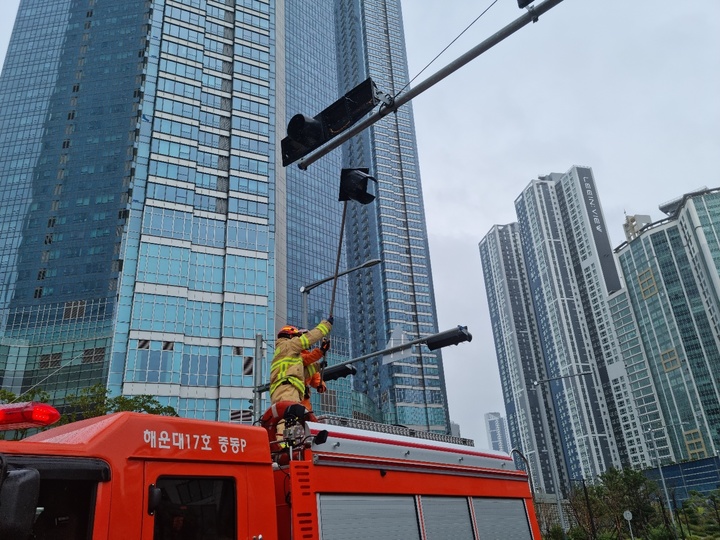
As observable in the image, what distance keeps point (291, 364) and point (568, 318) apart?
476 ft

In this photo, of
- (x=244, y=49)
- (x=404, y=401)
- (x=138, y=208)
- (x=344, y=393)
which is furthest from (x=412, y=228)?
(x=138, y=208)

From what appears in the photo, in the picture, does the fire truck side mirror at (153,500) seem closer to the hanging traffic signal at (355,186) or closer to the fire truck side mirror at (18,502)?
the fire truck side mirror at (18,502)

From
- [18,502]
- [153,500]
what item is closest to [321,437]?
[153,500]

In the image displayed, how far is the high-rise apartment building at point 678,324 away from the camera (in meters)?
104

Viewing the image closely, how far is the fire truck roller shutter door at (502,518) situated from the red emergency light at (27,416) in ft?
15.2

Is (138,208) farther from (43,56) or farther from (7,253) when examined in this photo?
(43,56)

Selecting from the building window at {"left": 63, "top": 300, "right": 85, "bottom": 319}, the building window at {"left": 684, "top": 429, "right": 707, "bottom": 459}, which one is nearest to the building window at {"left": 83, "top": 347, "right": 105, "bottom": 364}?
the building window at {"left": 63, "top": 300, "right": 85, "bottom": 319}

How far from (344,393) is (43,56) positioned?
7097cm

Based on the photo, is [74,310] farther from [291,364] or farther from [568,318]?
[568,318]

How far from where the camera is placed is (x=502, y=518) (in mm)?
6703

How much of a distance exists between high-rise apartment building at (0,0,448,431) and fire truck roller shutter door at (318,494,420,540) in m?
20.0

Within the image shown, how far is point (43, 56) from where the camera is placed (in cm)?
8381

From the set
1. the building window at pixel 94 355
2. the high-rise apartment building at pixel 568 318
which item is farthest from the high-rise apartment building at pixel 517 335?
the building window at pixel 94 355

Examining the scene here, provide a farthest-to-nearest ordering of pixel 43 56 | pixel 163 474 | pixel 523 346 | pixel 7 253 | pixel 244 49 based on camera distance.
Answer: pixel 523 346 → pixel 43 56 → pixel 7 253 → pixel 244 49 → pixel 163 474
